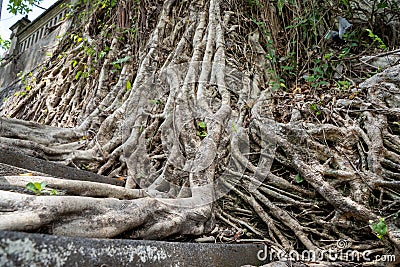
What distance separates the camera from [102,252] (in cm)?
88

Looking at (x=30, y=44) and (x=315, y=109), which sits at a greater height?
(x=30, y=44)

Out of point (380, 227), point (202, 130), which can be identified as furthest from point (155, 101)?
point (380, 227)

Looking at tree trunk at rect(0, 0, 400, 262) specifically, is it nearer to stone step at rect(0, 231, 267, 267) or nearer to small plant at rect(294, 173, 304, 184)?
small plant at rect(294, 173, 304, 184)

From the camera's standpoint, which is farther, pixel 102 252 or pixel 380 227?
pixel 380 227

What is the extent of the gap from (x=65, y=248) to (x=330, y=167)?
165 centimetres

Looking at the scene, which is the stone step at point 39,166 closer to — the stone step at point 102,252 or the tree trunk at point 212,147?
the tree trunk at point 212,147

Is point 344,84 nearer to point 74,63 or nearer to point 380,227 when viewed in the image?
point 380,227

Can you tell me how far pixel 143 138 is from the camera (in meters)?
2.64

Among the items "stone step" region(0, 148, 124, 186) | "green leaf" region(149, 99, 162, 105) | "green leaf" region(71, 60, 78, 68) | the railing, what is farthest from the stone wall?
"stone step" region(0, 148, 124, 186)

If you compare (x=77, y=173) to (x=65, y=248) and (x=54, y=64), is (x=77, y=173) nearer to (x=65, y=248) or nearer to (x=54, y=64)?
(x=65, y=248)

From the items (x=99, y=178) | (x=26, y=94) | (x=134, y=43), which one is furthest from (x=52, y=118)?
(x=99, y=178)

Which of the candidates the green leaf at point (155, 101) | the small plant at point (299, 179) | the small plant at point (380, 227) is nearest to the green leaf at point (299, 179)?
the small plant at point (299, 179)

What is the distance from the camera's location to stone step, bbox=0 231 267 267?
27.7 inches

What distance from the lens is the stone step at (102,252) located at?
27.7 inches
